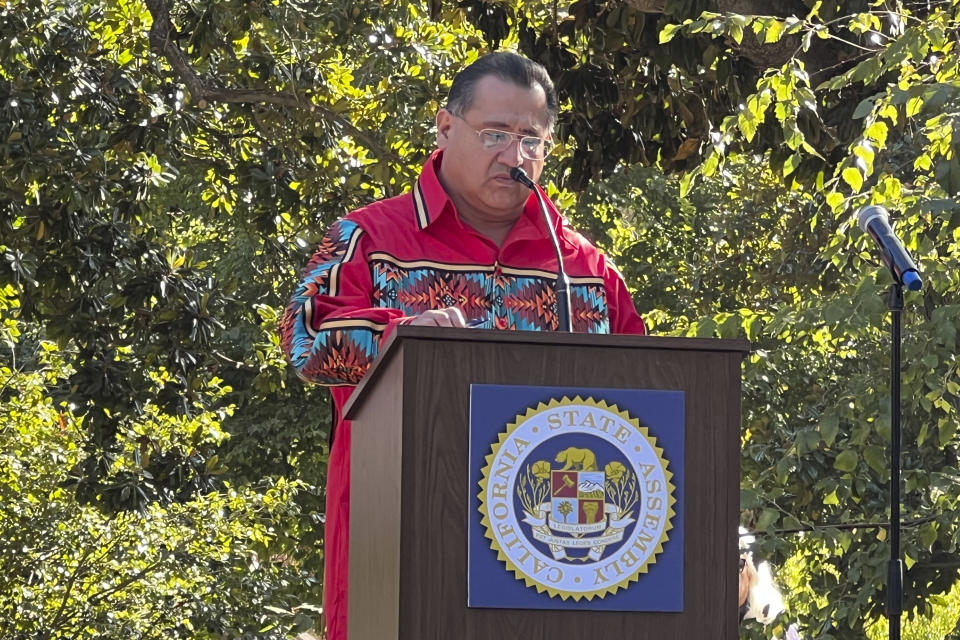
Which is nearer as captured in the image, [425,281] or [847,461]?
[425,281]

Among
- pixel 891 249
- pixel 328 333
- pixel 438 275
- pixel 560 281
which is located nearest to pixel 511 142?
pixel 438 275

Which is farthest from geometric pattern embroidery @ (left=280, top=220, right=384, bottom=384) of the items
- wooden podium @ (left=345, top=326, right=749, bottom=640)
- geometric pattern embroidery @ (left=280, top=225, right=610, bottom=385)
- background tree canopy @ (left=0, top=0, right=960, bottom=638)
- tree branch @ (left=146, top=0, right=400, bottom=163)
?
tree branch @ (left=146, top=0, right=400, bottom=163)

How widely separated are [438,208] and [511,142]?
0.21 m

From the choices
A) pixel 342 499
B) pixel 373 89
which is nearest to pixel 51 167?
pixel 373 89

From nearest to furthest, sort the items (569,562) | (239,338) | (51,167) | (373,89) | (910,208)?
(569,562)
(910,208)
(51,167)
(239,338)
(373,89)

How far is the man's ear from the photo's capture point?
3.55 meters

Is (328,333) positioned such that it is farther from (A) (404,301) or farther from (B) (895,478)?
(B) (895,478)

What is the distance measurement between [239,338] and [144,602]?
2531 millimetres

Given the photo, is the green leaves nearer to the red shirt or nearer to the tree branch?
the red shirt

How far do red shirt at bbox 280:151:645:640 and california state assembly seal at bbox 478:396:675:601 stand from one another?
0.90 meters

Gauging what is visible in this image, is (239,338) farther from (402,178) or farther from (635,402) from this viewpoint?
(635,402)

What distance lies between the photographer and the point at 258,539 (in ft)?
39.4

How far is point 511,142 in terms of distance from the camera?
135 inches

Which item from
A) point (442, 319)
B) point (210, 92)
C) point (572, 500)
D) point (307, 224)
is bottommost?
point (572, 500)
